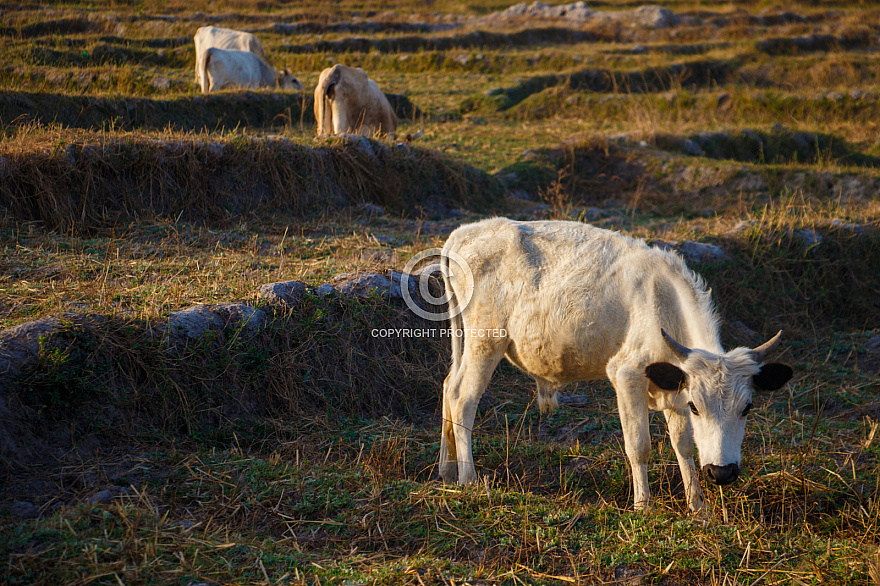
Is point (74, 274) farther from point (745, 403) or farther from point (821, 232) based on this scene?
point (821, 232)

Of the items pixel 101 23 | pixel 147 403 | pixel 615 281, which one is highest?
pixel 101 23

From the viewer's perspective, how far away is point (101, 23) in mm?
22672

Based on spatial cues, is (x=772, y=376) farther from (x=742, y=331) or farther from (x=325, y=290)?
(x=742, y=331)

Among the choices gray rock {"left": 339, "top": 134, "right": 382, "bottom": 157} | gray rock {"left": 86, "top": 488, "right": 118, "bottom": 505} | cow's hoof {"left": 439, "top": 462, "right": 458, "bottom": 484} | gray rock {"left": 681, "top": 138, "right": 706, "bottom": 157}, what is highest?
gray rock {"left": 339, "top": 134, "right": 382, "bottom": 157}

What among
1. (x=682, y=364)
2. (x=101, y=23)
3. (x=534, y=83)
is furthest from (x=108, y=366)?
(x=101, y=23)

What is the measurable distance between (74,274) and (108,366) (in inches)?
62.1

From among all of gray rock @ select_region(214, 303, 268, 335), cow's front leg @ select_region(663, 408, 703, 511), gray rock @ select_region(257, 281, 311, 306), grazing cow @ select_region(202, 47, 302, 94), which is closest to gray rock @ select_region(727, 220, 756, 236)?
cow's front leg @ select_region(663, 408, 703, 511)

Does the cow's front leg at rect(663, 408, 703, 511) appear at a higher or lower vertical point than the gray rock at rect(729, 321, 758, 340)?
higher

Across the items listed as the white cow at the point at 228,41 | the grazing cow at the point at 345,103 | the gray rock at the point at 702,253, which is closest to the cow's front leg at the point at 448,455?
the gray rock at the point at 702,253

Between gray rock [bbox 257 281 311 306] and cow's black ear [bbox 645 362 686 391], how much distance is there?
9.90 ft

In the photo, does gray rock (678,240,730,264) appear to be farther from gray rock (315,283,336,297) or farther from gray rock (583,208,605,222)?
gray rock (315,283,336,297)

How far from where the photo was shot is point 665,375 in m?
3.87

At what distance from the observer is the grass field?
361 centimetres

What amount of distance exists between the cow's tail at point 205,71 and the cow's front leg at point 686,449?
45.4 ft
